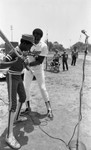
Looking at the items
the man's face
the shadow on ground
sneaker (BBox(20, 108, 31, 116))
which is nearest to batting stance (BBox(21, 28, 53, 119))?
the man's face

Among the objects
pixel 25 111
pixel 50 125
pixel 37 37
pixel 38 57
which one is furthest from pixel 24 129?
pixel 37 37

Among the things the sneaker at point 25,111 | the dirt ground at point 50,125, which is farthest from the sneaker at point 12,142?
the sneaker at point 25,111

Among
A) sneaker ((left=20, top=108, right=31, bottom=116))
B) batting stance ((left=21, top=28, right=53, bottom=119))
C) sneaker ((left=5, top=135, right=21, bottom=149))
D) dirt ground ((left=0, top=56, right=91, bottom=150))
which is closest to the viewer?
sneaker ((left=5, top=135, right=21, bottom=149))

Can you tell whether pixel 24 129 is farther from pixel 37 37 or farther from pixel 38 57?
pixel 37 37

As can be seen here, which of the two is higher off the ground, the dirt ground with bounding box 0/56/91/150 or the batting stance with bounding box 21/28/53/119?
the batting stance with bounding box 21/28/53/119

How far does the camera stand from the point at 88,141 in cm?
250

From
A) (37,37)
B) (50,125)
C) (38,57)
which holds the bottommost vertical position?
(50,125)

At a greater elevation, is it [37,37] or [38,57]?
[37,37]

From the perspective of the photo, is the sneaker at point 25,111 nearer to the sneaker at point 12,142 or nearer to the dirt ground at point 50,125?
the dirt ground at point 50,125

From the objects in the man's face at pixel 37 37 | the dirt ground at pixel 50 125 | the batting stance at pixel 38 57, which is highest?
the man's face at pixel 37 37

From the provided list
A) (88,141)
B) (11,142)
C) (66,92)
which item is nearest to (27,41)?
(11,142)

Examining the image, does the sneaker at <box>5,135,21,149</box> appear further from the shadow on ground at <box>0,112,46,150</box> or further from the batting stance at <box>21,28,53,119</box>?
the batting stance at <box>21,28,53,119</box>

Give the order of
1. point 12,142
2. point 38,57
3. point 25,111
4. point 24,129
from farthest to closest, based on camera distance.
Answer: point 25,111
point 38,57
point 24,129
point 12,142

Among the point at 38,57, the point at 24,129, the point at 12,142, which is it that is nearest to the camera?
the point at 12,142
